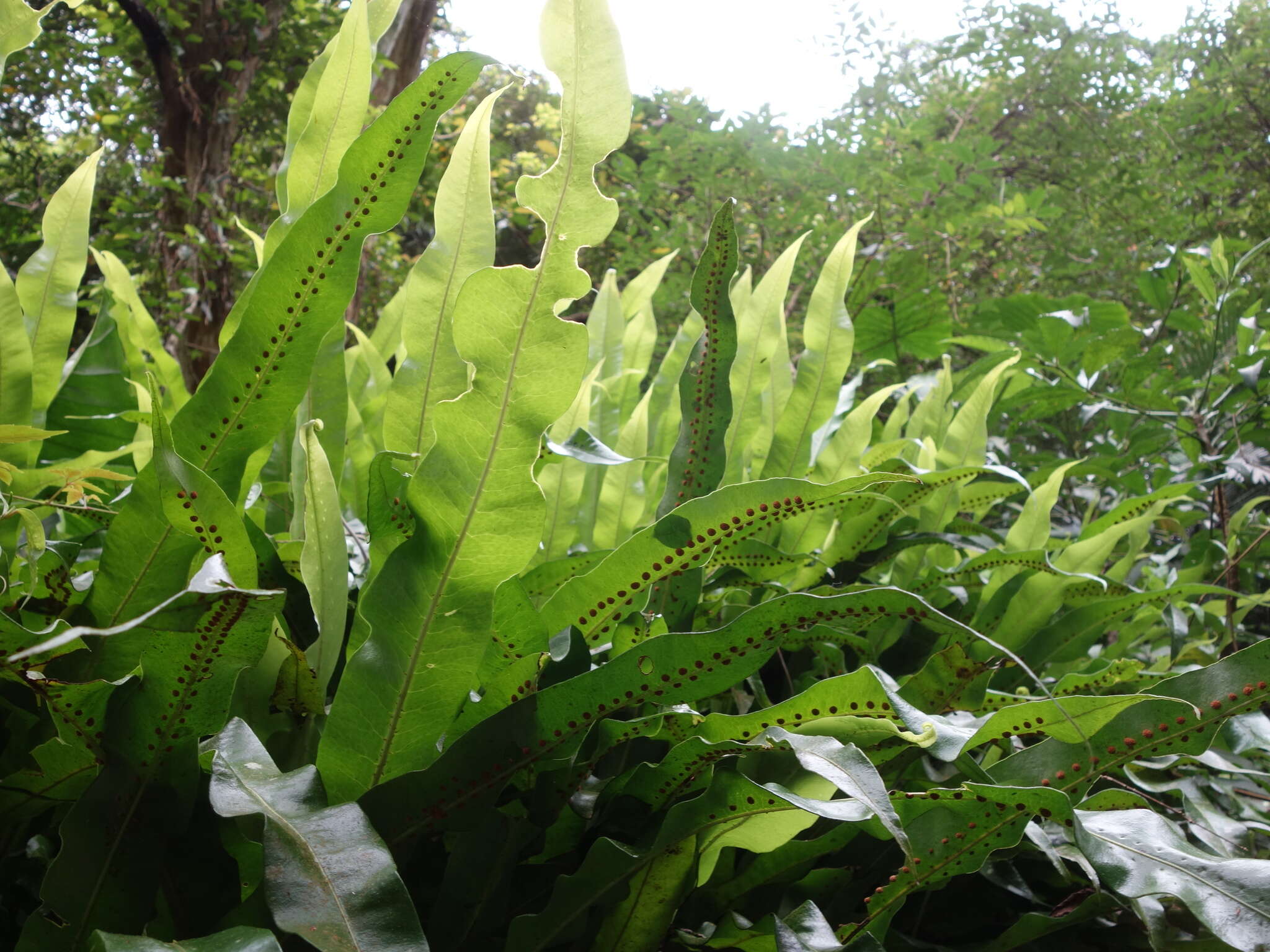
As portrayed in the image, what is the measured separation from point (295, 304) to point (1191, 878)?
2.02 ft

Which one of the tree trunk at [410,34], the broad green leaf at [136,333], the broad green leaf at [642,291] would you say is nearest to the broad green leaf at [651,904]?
the broad green leaf at [136,333]

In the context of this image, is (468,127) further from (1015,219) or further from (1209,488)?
(1015,219)

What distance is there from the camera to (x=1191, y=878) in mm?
481

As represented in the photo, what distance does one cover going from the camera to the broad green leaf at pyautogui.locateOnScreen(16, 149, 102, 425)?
2.49ft

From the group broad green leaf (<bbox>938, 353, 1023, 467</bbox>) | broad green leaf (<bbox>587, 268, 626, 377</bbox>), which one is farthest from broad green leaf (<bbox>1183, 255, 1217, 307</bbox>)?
broad green leaf (<bbox>587, 268, 626, 377</bbox>)

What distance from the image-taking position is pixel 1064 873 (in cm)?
56

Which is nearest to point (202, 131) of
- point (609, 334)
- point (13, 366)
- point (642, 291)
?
point (642, 291)

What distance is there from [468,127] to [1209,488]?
146cm

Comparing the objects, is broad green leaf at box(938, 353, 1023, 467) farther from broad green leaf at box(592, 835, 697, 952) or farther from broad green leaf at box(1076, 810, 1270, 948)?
broad green leaf at box(592, 835, 697, 952)

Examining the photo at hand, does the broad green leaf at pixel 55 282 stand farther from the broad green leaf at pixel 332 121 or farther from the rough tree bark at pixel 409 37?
the rough tree bark at pixel 409 37

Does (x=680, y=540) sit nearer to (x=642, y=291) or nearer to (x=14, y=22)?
(x=14, y=22)

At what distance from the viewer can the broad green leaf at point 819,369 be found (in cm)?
87

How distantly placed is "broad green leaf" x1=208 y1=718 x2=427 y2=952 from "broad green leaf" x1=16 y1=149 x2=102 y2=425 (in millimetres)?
494

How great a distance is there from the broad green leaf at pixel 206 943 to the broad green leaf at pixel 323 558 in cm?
17
